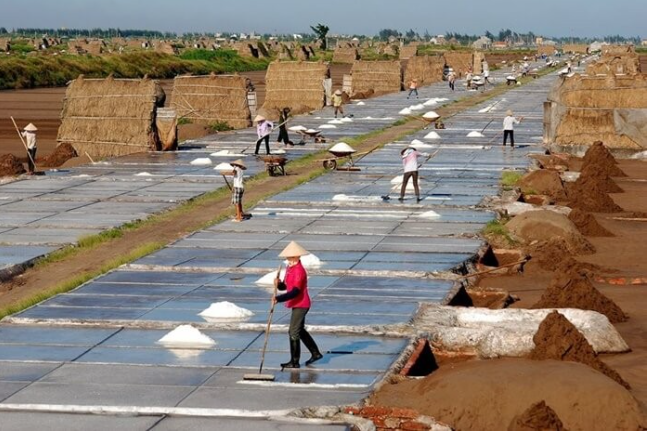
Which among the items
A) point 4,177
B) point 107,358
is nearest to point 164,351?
point 107,358

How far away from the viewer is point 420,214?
30.5m

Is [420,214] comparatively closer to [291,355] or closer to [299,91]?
[291,355]

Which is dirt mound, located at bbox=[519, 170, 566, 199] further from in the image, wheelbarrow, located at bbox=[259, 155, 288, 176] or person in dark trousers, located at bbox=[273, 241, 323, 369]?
person in dark trousers, located at bbox=[273, 241, 323, 369]

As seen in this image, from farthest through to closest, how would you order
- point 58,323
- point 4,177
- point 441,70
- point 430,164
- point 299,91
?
point 441,70, point 299,91, point 430,164, point 4,177, point 58,323

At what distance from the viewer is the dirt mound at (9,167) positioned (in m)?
38.2

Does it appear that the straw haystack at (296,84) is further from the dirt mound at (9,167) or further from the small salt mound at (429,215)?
the small salt mound at (429,215)

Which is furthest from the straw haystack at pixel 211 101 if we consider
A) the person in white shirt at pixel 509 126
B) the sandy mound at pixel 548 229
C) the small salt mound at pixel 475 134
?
the sandy mound at pixel 548 229

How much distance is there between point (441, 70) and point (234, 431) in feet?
303

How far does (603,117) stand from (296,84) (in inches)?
1027

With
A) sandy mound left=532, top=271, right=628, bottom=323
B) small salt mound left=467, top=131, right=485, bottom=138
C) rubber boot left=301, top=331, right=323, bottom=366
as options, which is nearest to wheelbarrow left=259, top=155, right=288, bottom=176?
small salt mound left=467, top=131, right=485, bottom=138

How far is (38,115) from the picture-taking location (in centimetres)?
6594

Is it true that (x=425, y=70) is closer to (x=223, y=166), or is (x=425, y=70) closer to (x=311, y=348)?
(x=223, y=166)

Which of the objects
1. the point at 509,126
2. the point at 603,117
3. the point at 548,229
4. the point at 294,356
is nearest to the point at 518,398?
the point at 294,356

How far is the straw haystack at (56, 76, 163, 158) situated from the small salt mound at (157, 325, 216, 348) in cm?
2721
